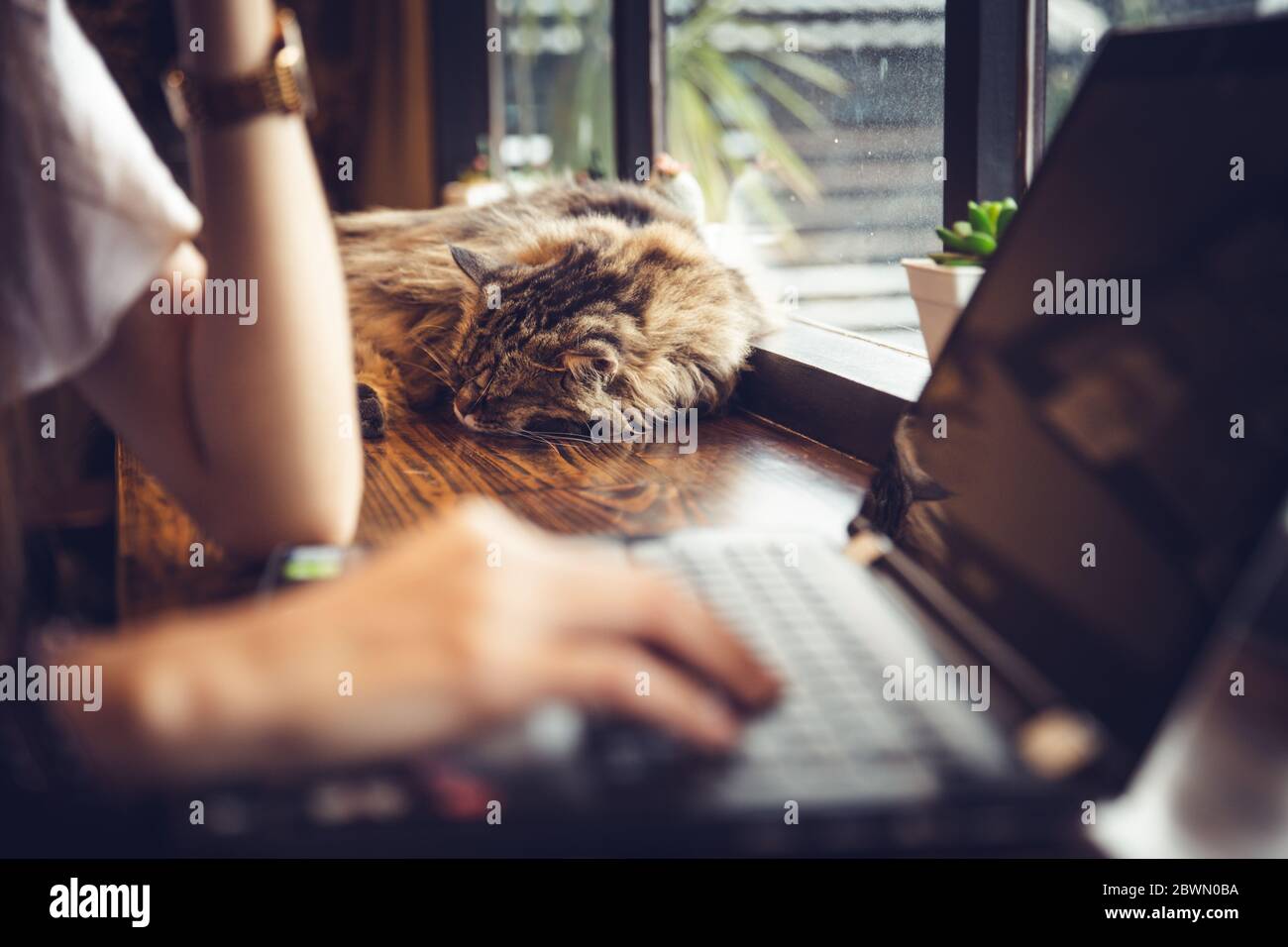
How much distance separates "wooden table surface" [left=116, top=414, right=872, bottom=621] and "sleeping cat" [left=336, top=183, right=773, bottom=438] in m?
0.07

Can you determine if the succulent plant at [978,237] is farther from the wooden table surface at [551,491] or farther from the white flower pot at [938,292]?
the wooden table surface at [551,491]

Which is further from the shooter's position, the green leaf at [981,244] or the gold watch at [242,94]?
the green leaf at [981,244]

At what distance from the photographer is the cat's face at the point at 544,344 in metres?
1.57

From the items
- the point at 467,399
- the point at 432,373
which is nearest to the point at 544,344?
the point at 467,399

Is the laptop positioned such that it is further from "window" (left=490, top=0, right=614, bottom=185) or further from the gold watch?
"window" (left=490, top=0, right=614, bottom=185)

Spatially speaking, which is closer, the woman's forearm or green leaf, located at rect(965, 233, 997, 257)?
the woman's forearm

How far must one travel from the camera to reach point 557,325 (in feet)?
5.30

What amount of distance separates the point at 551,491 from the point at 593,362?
0.36 metres

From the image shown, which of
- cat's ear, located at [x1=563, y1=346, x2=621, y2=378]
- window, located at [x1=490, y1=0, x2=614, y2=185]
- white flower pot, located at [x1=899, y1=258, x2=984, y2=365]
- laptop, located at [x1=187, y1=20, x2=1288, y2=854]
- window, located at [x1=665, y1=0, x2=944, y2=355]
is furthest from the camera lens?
window, located at [x1=490, y1=0, x2=614, y2=185]

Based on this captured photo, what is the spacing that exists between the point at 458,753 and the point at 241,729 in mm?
99

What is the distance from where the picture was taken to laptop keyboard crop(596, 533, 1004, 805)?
1.75 ft

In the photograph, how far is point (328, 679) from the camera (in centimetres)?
55

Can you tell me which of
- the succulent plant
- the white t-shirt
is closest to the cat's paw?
the white t-shirt

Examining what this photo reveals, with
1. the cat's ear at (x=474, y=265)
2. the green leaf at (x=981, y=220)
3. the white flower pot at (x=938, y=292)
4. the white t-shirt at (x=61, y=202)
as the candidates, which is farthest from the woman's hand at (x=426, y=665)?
the cat's ear at (x=474, y=265)
